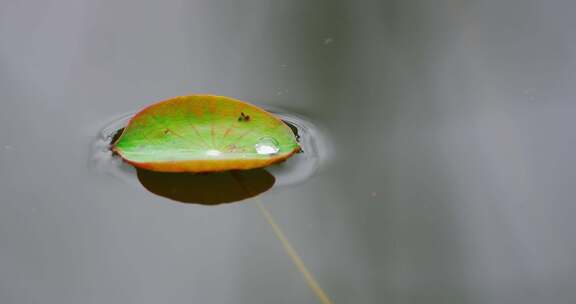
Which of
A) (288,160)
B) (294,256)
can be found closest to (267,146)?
(288,160)

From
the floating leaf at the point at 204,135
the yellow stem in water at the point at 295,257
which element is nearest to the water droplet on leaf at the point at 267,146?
the floating leaf at the point at 204,135

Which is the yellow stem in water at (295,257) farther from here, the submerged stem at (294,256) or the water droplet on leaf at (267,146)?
the water droplet on leaf at (267,146)

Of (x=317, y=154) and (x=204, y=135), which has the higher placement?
(x=204, y=135)

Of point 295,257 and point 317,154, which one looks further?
point 317,154

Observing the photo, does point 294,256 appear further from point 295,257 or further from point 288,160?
point 288,160

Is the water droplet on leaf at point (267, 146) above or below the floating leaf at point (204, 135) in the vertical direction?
below

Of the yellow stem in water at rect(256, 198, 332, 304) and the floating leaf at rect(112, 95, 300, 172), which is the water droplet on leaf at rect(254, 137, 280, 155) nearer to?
the floating leaf at rect(112, 95, 300, 172)
